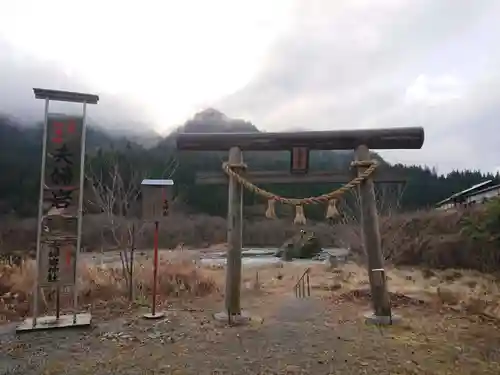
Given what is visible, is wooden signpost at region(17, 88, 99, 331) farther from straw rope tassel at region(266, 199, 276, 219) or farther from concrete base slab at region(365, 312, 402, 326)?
concrete base slab at region(365, 312, 402, 326)

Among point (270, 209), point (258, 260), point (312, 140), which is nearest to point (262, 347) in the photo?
point (270, 209)

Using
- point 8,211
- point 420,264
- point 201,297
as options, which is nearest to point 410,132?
point 201,297

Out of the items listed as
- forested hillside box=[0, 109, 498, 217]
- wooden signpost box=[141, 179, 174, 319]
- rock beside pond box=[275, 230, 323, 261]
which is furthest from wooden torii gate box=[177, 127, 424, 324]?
rock beside pond box=[275, 230, 323, 261]

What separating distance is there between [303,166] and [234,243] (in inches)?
57.8

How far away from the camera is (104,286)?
24.3 feet

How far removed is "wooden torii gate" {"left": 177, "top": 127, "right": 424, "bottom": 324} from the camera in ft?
18.1

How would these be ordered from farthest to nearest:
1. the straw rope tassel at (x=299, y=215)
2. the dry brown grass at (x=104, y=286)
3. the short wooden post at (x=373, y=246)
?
the dry brown grass at (x=104, y=286) → the straw rope tassel at (x=299, y=215) → the short wooden post at (x=373, y=246)

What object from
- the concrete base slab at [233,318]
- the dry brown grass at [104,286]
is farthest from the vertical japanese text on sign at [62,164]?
the concrete base slab at [233,318]

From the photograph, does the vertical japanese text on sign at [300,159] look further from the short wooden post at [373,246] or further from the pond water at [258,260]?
the pond water at [258,260]

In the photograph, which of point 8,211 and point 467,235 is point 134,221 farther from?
point 8,211

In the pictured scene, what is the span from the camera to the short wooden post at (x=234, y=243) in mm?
5543

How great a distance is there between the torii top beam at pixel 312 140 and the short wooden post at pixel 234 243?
0.71ft

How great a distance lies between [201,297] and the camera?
7543 mm

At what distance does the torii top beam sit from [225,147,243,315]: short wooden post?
217 mm
